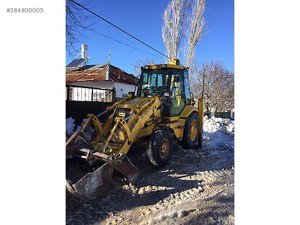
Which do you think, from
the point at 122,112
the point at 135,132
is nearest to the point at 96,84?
the point at 122,112

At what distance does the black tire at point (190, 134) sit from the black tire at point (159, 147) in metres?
0.55

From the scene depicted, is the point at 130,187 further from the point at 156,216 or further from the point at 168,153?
the point at 168,153

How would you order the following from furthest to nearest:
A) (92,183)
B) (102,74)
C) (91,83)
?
(102,74) < (91,83) < (92,183)

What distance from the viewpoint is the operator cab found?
3.12 metres

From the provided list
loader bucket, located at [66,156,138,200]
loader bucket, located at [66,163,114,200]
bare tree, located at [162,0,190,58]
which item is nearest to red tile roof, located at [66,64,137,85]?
bare tree, located at [162,0,190,58]

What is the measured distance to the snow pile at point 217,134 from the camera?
4029 mm

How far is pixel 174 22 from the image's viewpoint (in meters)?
1.90

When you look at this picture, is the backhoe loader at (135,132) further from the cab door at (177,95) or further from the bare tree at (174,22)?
the bare tree at (174,22)

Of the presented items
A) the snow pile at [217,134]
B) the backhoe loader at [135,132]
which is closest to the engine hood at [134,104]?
the backhoe loader at [135,132]

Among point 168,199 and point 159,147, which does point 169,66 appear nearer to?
point 159,147

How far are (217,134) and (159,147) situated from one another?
88.9 inches

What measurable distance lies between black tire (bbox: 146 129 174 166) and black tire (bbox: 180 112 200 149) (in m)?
0.55
